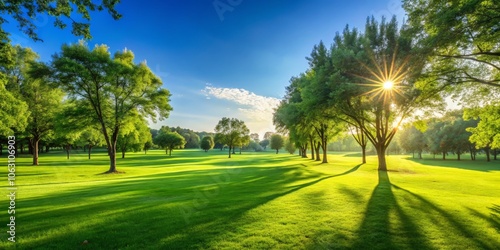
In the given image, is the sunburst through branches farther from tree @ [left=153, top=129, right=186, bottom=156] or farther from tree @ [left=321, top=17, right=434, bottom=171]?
tree @ [left=153, top=129, right=186, bottom=156]

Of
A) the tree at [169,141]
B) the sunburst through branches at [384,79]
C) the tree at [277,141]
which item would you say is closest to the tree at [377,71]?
the sunburst through branches at [384,79]

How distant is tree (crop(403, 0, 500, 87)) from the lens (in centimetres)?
1130

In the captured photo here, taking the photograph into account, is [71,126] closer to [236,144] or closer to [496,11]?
[496,11]

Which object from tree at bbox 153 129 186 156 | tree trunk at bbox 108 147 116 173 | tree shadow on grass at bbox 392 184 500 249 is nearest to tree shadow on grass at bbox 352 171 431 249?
tree shadow on grass at bbox 392 184 500 249

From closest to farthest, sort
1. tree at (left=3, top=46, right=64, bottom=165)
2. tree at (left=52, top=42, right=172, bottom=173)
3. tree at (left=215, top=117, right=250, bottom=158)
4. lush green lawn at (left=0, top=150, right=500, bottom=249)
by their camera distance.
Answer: lush green lawn at (left=0, top=150, right=500, bottom=249)
tree at (left=52, top=42, right=172, bottom=173)
tree at (left=3, top=46, right=64, bottom=165)
tree at (left=215, top=117, right=250, bottom=158)

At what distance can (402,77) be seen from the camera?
65.9 feet

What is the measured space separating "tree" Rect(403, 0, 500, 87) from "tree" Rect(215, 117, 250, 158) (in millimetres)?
71452

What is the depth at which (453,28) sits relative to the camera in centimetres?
1255

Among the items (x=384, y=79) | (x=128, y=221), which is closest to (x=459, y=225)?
(x=128, y=221)

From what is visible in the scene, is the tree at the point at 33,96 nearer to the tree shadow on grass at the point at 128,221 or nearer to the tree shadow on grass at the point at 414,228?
the tree shadow on grass at the point at 128,221

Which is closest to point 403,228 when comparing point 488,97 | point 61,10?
point 61,10

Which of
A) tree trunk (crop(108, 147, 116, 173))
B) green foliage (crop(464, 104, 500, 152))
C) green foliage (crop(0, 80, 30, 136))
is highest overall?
green foliage (crop(0, 80, 30, 136))

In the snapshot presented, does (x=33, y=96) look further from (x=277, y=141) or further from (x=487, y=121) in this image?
(x=277, y=141)

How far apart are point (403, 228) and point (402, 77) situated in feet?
58.0
